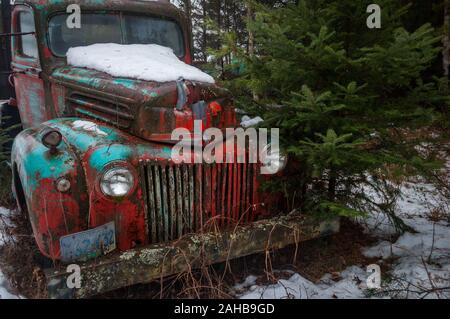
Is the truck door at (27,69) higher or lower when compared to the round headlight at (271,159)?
higher

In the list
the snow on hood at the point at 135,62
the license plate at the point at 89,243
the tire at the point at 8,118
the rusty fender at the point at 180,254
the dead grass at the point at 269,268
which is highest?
the snow on hood at the point at 135,62

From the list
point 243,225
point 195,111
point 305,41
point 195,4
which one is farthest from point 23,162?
point 195,4

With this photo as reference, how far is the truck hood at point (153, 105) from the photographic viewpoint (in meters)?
2.66

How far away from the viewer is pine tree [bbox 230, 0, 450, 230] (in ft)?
8.71

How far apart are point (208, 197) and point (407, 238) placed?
1962mm

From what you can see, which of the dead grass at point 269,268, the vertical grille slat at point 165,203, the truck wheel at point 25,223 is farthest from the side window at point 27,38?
the dead grass at point 269,268

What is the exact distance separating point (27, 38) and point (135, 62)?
171 cm

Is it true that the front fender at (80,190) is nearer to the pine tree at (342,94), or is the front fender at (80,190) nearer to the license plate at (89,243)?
the license plate at (89,243)

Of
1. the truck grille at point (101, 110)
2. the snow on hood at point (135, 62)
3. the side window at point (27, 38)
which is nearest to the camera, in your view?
the truck grille at point (101, 110)

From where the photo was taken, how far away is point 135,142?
102 inches

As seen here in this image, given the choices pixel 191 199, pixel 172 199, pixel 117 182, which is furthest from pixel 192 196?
pixel 117 182

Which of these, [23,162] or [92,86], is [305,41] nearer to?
[92,86]

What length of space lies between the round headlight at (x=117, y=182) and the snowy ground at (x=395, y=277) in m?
1.01

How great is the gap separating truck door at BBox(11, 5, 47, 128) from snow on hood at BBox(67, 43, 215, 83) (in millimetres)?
542
